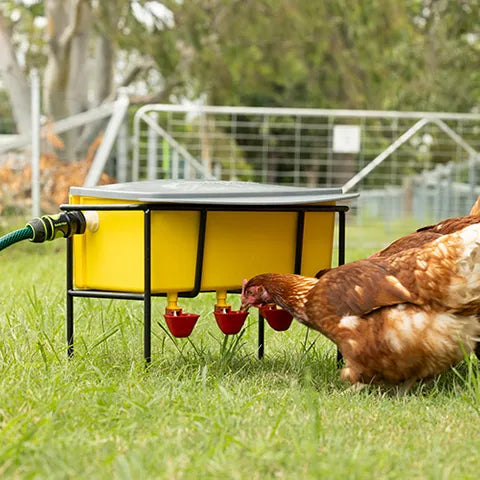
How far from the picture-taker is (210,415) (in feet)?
10.5

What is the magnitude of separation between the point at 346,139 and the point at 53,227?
6.87 meters

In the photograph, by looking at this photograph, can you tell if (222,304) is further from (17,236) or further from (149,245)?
(17,236)

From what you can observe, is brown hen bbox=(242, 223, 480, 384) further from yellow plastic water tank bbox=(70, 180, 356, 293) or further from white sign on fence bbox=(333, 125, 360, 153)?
white sign on fence bbox=(333, 125, 360, 153)

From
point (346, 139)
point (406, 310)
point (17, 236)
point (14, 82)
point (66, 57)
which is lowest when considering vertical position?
point (406, 310)

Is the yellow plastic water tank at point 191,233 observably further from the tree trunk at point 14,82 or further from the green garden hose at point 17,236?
the tree trunk at point 14,82

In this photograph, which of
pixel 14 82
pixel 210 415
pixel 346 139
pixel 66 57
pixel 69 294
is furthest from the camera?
→ pixel 14 82

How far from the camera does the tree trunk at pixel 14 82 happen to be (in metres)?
15.6

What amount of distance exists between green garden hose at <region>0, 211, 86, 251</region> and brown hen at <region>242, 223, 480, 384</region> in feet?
3.19

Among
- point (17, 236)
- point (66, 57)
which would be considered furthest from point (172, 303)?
point (66, 57)

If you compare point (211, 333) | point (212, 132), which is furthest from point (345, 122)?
point (211, 333)

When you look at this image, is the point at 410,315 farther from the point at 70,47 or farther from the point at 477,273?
the point at 70,47

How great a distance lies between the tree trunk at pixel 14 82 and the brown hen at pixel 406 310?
12372 mm

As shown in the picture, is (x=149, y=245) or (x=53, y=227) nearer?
(x=149, y=245)

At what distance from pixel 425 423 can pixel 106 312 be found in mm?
2283
